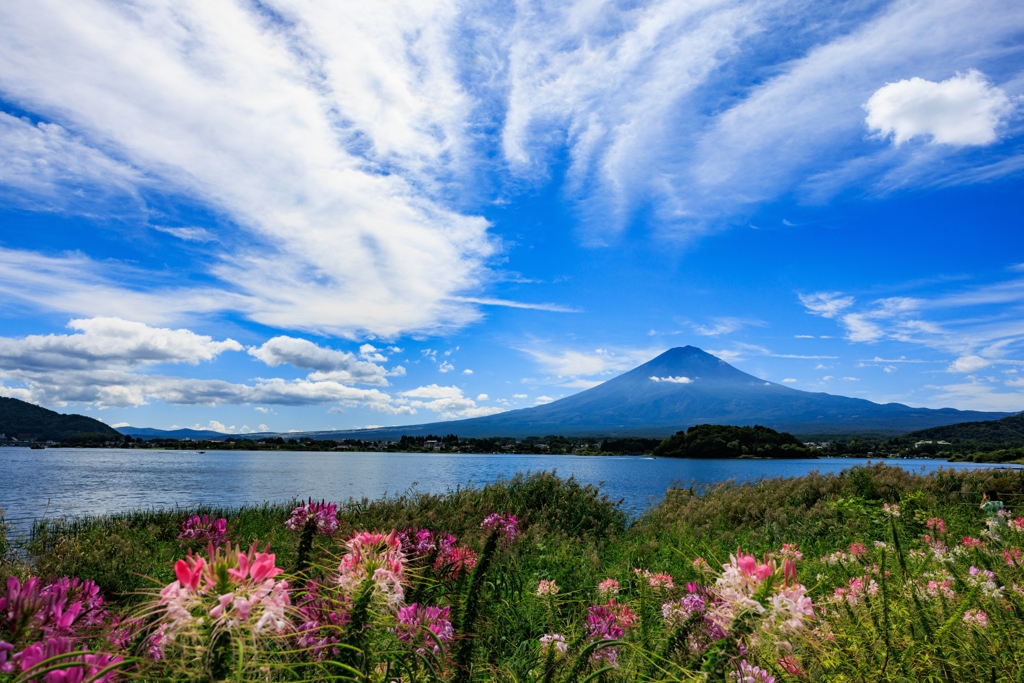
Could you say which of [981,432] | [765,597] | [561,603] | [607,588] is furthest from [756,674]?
[981,432]

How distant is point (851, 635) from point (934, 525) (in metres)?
6.06

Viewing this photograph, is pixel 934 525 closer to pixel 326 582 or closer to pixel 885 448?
pixel 326 582

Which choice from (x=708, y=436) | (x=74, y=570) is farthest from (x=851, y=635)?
(x=708, y=436)

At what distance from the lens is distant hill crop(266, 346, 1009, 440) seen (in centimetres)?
11806

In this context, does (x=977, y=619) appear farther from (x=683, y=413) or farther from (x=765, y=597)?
(x=683, y=413)

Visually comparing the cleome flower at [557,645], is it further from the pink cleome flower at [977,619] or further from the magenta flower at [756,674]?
the pink cleome flower at [977,619]

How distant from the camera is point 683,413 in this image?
12688cm

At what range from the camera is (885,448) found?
58.6m

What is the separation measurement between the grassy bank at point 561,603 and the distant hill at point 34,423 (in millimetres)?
100257

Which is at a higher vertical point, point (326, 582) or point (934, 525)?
point (326, 582)

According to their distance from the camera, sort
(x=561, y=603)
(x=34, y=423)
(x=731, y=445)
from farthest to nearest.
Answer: (x=34, y=423) → (x=731, y=445) → (x=561, y=603)

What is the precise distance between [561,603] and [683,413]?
13021cm

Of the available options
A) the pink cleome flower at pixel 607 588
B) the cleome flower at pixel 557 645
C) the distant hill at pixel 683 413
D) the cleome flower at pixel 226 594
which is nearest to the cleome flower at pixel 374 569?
the cleome flower at pixel 226 594

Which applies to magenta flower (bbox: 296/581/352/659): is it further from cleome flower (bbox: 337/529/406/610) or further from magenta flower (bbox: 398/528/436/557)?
magenta flower (bbox: 398/528/436/557)
